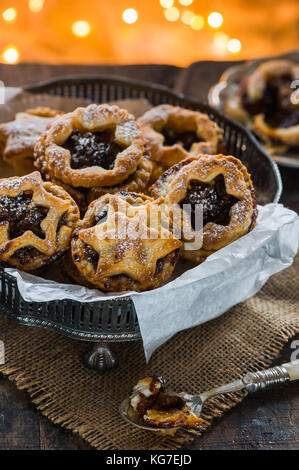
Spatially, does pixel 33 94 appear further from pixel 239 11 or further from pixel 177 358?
pixel 239 11

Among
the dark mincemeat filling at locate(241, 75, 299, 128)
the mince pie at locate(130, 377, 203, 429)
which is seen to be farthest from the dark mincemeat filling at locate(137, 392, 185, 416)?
the dark mincemeat filling at locate(241, 75, 299, 128)

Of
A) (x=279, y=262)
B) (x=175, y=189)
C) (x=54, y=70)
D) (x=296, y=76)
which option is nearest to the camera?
(x=175, y=189)

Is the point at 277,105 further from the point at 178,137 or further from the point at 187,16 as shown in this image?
the point at 187,16

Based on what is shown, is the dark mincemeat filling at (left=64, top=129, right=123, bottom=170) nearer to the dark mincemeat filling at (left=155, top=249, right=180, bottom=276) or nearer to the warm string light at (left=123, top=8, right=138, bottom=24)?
the dark mincemeat filling at (left=155, top=249, right=180, bottom=276)

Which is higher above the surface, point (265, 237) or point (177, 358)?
point (265, 237)

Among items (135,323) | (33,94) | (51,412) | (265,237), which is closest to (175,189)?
(265,237)

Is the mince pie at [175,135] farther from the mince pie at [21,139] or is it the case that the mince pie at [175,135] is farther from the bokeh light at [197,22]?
the bokeh light at [197,22]

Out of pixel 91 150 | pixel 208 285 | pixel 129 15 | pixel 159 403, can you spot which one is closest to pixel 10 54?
pixel 129 15

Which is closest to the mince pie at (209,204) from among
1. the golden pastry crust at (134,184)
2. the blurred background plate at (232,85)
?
the golden pastry crust at (134,184)
